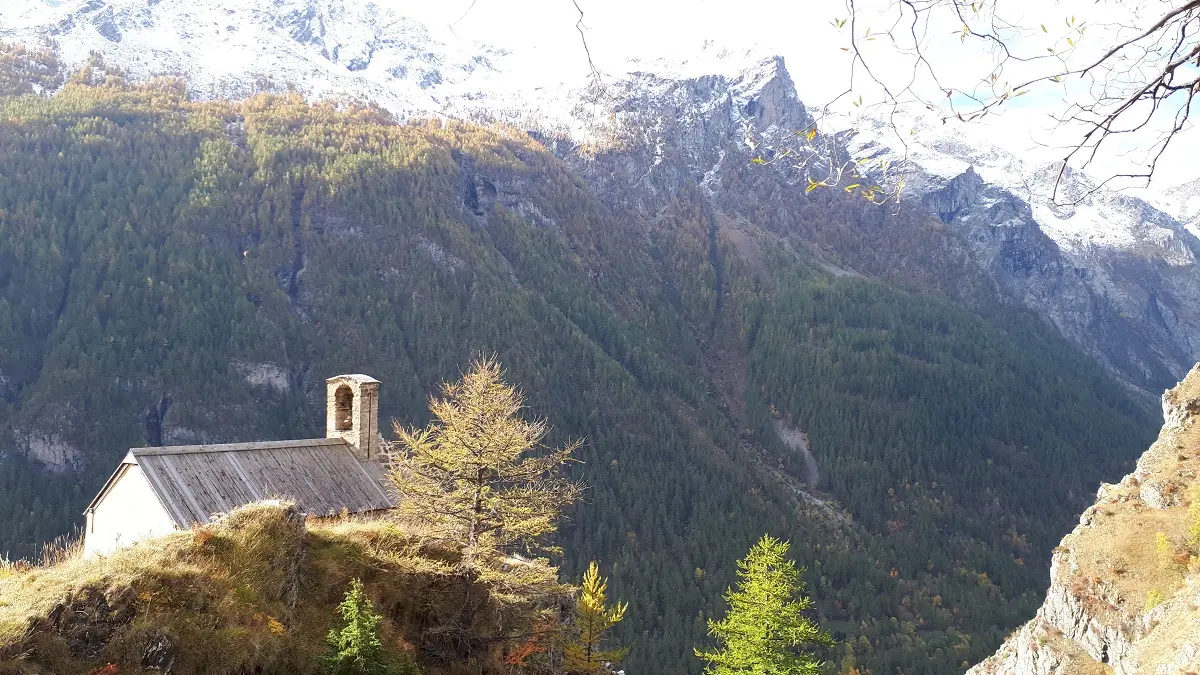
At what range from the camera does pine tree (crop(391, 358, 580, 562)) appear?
72.5 feet

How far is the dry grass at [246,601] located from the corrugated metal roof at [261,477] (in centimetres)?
393

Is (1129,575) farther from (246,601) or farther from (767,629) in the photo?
(246,601)

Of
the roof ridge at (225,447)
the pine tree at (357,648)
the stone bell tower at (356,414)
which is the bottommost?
the pine tree at (357,648)

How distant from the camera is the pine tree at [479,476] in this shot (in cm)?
2211

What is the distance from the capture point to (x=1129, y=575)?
105 ft

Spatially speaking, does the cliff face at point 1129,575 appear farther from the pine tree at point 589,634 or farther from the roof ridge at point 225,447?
the roof ridge at point 225,447

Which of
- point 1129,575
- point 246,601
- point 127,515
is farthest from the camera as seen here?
point 1129,575

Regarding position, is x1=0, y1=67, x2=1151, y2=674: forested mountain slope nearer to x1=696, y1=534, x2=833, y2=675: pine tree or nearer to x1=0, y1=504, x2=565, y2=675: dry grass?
x1=696, y1=534, x2=833, y2=675: pine tree

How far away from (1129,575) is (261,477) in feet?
105

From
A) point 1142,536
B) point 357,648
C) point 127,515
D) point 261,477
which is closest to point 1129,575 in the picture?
point 1142,536

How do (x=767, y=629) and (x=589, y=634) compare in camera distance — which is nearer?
(x=767, y=629)

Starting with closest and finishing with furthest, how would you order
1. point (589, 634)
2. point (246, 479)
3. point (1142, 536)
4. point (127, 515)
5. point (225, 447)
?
point (127, 515)
point (246, 479)
point (225, 447)
point (589, 634)
point (1142, 536)

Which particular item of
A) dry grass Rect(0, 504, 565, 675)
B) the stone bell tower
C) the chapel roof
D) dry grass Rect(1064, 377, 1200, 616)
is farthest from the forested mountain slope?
dry grass Rect(0, 504, 565, 675)

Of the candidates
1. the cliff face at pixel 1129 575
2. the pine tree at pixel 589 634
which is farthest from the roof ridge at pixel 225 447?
the cliff face at pixel 1129 575
